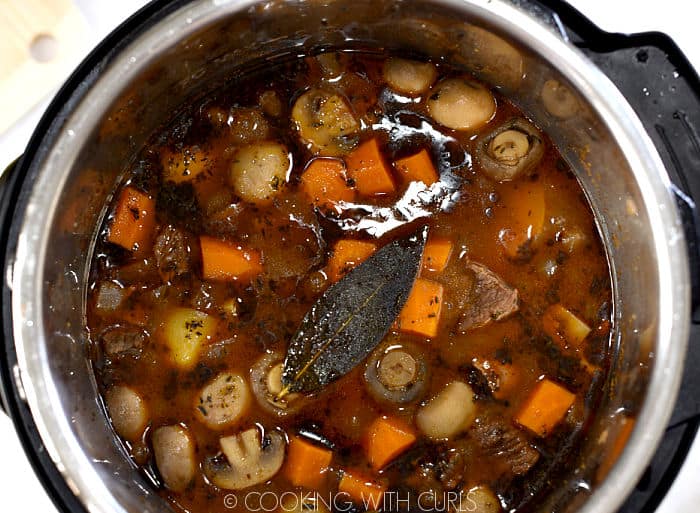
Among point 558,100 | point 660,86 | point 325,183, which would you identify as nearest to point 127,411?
point 325,183

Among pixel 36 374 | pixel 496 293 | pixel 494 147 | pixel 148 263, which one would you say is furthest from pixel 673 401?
pixel 36 374

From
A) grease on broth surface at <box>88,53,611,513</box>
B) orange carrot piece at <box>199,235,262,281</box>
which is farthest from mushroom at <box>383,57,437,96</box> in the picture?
orange carrot piece at <box>199,235,262,281</box>

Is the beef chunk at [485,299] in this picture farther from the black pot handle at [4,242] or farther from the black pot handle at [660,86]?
the black pot handle at [4,242]

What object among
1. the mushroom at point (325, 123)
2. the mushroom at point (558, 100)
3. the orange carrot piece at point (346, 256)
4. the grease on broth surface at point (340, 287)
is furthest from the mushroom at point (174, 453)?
the mushroom at point (558, 100)

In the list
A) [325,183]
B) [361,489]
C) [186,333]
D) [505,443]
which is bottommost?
[361,489]

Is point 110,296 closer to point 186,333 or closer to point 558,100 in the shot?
point 186,333

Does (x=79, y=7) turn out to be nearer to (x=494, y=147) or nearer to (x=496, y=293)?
(x=494, y=147)

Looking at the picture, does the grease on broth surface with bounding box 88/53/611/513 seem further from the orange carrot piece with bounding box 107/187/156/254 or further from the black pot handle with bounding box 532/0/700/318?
the black pot handle with bounding box 532/0/700/318

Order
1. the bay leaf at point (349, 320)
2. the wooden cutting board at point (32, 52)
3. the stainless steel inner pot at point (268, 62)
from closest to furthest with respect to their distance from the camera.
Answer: the stainless steel inner pot at point (268, 62), the bay leaf at point (349, 320), the wooden cutting board at point (32, 52)

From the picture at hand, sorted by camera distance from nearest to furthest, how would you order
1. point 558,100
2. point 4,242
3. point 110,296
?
point 4,242 → point 558,100 → point 110,296
